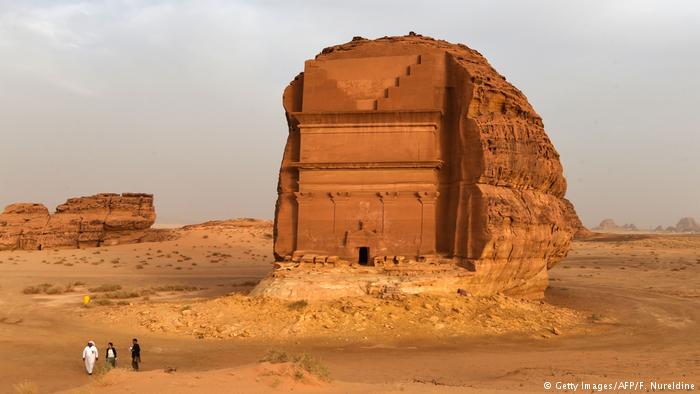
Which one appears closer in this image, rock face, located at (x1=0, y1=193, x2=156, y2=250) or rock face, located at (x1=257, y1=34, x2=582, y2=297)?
rock face, located at (x1=257, y1=34, x2=582, y2=297)

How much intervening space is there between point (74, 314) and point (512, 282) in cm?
1534

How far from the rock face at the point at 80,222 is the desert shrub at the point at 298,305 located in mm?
38108

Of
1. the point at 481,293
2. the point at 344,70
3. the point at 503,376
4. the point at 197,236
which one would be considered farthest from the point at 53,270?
the point at 503,376

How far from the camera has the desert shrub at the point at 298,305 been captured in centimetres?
1543

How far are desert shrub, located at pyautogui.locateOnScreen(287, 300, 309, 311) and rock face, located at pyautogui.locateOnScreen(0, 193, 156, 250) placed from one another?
38108 millimetres

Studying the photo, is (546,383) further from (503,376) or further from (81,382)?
(81,382)

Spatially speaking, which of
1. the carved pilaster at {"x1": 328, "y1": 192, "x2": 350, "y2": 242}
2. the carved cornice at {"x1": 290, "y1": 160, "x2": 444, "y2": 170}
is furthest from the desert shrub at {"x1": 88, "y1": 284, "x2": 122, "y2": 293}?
the carved pilaster at {"x1": 328, "y1": 192, "x2": 350, "y2": 242}

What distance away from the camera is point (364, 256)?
56.5 feet

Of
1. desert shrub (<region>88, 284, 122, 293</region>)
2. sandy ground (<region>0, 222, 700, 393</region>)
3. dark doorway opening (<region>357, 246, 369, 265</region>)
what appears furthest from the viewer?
desert shrub (<region>88, 284, 122, 293</region>)

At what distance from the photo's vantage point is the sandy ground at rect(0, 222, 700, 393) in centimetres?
909

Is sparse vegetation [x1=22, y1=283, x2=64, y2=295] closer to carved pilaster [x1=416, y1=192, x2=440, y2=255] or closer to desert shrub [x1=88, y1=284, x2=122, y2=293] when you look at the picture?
desert shrub [x1=88, y1=284, x2=122, y2=293]

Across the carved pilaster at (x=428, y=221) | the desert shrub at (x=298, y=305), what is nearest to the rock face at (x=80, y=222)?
the desert shrub at (x=298, y=305)

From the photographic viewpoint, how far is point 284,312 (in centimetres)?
1535

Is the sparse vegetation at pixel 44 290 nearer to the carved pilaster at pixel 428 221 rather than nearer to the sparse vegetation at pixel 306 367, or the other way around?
the carved pilaster at pixel 428 221
